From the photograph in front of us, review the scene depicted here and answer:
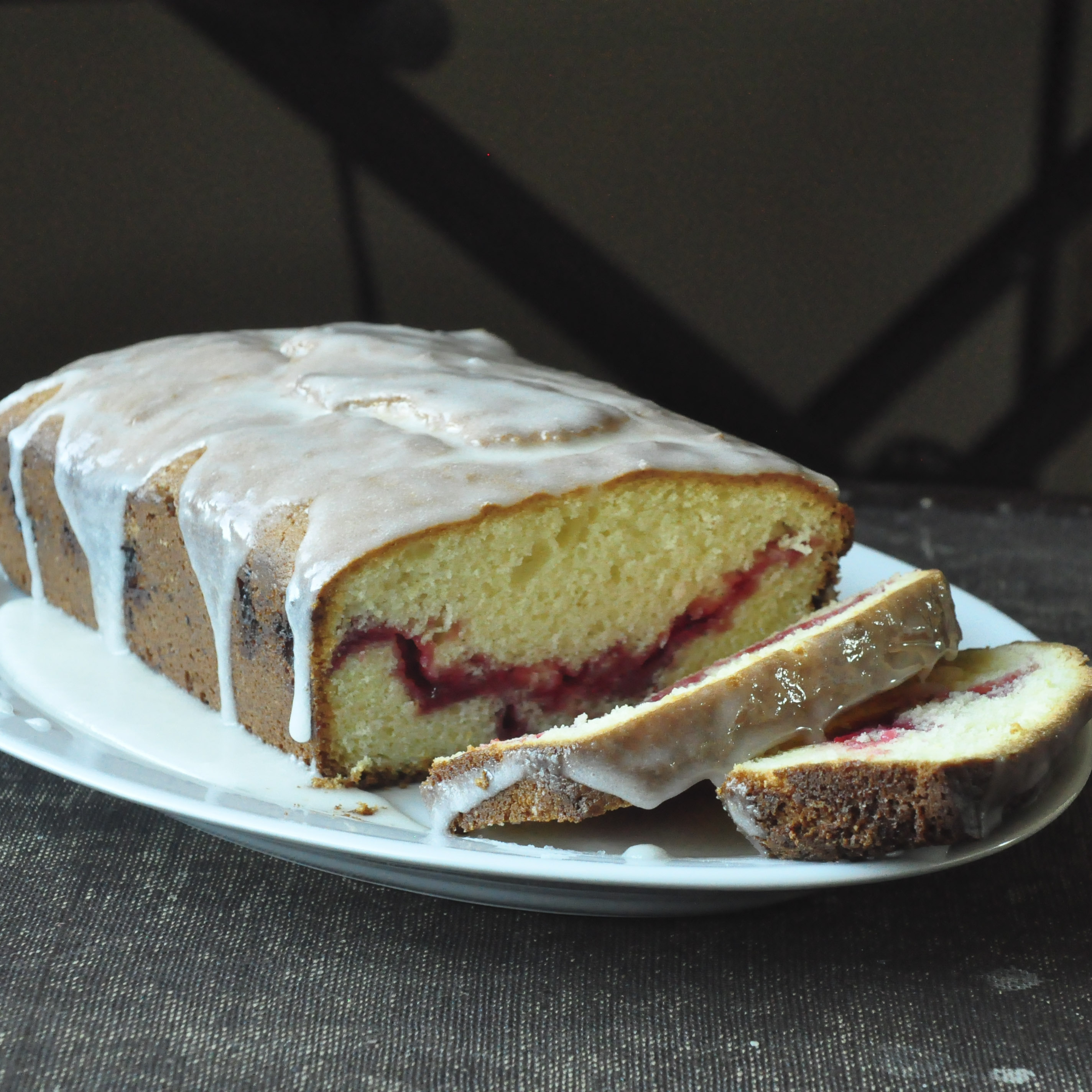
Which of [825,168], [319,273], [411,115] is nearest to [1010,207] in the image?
[825,168]

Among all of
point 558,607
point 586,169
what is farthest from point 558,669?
point 586,169

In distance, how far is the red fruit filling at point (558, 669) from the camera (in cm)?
214

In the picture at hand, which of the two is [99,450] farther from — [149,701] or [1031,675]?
[1031,675]

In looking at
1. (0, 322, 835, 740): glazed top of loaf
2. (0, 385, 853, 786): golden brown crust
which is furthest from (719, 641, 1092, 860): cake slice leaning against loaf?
(0, 322, 835, 740): glazed top of loaf

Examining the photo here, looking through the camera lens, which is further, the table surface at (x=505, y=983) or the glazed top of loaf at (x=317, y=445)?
the glazed top of loaf at (x=317, y=445)

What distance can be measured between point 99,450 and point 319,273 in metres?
2.72

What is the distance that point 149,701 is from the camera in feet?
7.89

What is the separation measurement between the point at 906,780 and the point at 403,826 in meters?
0.73

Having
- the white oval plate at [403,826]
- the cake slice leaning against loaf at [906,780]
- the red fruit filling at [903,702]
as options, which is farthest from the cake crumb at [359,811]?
the red fruit filling at [903,702]

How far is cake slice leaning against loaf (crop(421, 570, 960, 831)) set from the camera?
5.89 feet

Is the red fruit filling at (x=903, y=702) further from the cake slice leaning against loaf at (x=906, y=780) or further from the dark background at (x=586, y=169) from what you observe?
the dark background at (x=586, y=169)

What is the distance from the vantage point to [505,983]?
173cm

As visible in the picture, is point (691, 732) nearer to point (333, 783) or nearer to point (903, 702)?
point (903, 702)

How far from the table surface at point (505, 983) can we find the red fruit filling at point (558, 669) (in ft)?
1.14
